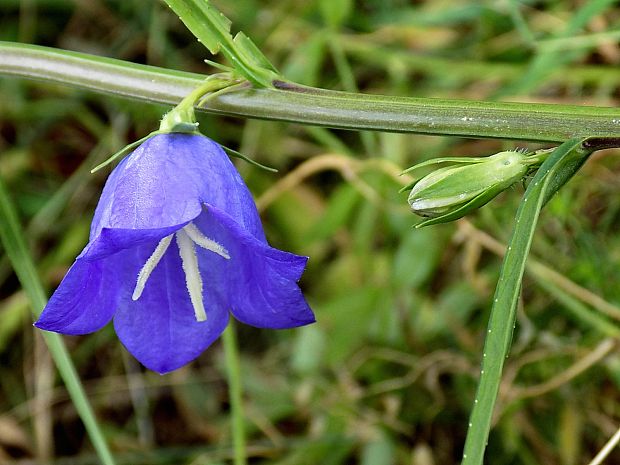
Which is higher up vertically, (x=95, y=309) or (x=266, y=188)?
(x=266, y=188)

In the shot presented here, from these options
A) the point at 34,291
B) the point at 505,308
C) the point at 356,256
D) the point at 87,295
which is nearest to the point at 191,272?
the point at 87,295

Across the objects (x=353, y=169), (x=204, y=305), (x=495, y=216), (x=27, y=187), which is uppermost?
(x=27, y=187)

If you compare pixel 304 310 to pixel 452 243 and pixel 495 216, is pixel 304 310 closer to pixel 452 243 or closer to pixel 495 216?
pixel 495 216

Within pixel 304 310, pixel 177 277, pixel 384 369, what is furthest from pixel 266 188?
pixel 304 310

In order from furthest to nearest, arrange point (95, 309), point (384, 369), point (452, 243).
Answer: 1. point (452, 243)
2. point (384, 369)
3. point (95, 309)

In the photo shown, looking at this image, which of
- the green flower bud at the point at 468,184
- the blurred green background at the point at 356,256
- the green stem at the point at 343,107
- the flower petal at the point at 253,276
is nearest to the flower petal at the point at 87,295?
the flower petal at the point at 253,276

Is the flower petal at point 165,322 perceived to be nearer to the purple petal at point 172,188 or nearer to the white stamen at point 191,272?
the white stamen at point 191,272
